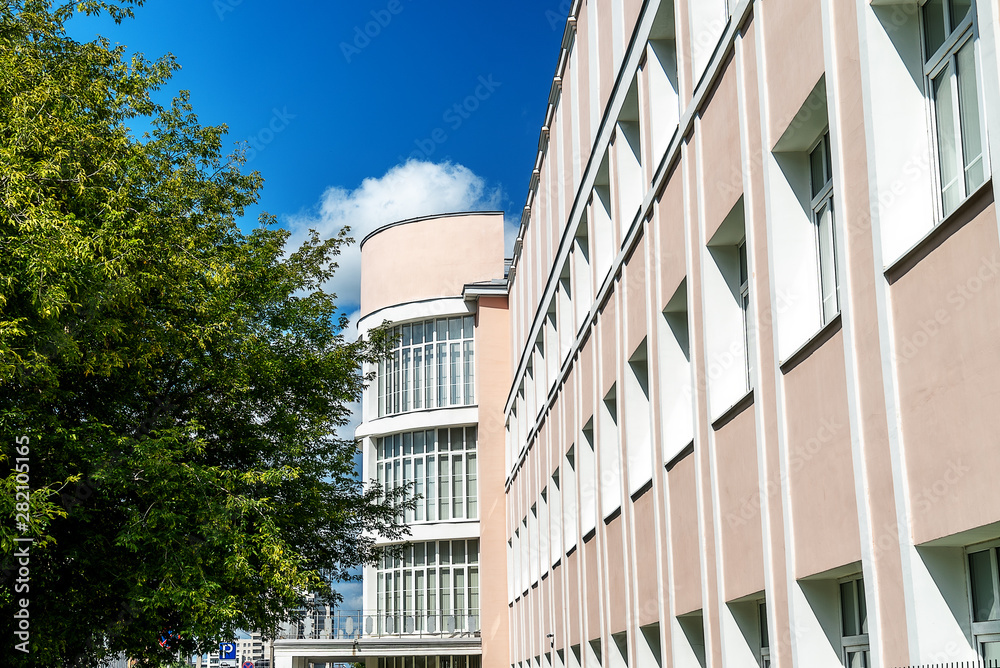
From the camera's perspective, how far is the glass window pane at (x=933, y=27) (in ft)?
20.6

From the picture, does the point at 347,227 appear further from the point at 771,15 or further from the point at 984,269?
the point at 984,269

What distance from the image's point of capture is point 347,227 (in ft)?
77.2

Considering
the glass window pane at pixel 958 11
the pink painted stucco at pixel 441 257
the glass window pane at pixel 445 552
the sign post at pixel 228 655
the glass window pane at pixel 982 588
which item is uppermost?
the pink painted stucco at pixel 441 257

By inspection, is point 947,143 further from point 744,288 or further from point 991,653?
point 744,288

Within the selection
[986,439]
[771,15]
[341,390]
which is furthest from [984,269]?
[341,390]

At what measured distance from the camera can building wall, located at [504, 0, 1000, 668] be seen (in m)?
5.55

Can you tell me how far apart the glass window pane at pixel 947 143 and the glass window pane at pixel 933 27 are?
20 centimetres

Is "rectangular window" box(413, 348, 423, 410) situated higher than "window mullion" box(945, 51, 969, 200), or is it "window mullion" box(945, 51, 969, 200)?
"rectangular window" box(413, 348, 423, 410)

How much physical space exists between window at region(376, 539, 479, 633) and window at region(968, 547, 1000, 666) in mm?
31475

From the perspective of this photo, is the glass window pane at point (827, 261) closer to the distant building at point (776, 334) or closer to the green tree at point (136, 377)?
the distant building at point (776, 334)

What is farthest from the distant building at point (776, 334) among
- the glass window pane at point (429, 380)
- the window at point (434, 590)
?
the glass window pane at point (429, 380)

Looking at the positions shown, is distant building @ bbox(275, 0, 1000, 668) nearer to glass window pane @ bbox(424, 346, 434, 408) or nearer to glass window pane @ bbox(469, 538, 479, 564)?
glass window pane @ bbox(469, 538, 479, 564)

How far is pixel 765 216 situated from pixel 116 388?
12.1 meters

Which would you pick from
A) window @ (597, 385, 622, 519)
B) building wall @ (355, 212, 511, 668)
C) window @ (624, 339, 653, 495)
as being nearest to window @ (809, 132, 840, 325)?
window @ (624, 339, 653, 495)
